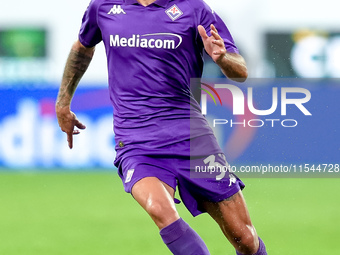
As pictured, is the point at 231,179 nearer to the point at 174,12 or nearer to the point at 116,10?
the point at 174,12

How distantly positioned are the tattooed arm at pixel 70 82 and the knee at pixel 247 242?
4.29 feet

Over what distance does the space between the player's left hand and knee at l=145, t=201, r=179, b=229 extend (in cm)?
85

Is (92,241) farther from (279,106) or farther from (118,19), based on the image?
(279,106)

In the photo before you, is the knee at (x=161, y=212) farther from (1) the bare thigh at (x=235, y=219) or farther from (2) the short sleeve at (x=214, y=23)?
(2) the short sleeve at (x=214, y=23)

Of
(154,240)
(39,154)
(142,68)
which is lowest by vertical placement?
(39,154)

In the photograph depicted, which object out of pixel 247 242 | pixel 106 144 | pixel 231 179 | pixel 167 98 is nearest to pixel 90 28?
pixel 167 98

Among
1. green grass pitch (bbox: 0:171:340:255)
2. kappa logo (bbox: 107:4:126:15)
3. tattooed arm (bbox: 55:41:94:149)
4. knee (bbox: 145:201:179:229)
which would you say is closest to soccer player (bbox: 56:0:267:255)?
kappa logo (bbox: 107:4:126:15)

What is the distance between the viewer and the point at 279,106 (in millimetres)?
10320

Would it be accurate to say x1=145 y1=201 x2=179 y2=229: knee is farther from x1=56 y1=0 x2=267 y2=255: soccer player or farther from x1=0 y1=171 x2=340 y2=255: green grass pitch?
x1=0 y1=171 x2=340 y2=255: green grass pitch

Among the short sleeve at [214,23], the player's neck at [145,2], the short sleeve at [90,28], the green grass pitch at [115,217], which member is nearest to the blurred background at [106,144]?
the green grass pitch at [115,217]

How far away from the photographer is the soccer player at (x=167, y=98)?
4.75 meters

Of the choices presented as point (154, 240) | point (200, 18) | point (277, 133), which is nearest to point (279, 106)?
point (277, 133)

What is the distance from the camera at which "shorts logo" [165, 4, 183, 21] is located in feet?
15.8

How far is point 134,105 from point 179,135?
32cm
